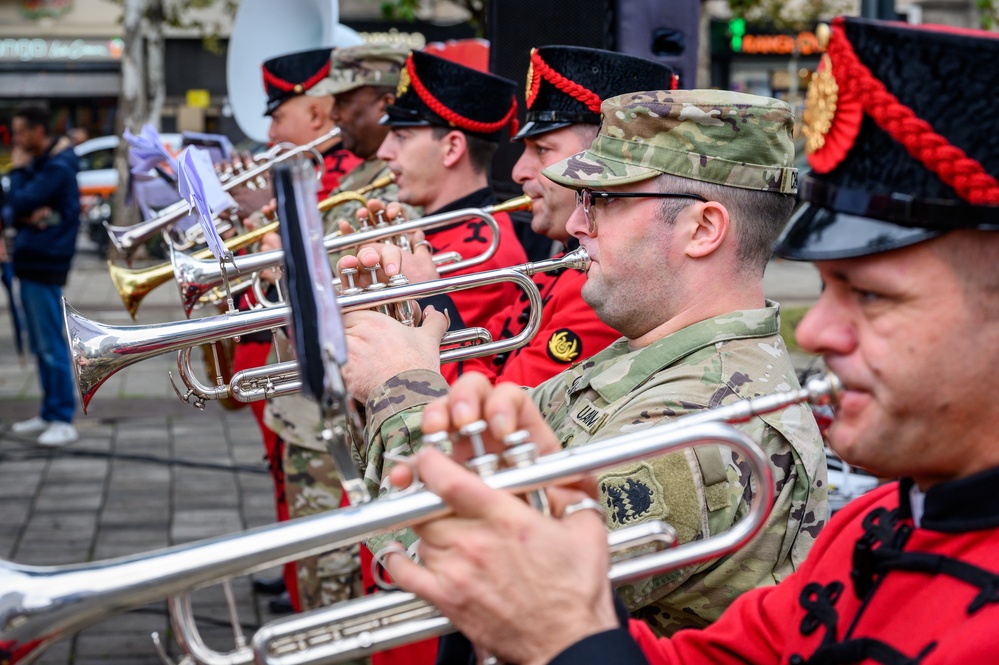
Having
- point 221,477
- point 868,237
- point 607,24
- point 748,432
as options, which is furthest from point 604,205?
point 221,477

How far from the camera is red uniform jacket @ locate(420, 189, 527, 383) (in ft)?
11.6

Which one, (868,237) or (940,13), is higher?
(868,237)

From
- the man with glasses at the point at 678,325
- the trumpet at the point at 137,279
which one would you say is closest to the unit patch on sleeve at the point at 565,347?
the man with glasses at the point at 678,325

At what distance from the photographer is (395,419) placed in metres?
2.13

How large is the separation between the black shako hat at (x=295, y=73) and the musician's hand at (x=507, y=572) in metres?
4.07

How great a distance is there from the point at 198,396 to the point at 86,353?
1.05ft

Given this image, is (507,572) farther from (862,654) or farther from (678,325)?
(678,325)

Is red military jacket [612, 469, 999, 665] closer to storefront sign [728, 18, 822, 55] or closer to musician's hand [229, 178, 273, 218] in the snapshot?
musician's hand [229, 178, 273, 218]

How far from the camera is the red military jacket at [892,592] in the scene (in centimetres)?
129

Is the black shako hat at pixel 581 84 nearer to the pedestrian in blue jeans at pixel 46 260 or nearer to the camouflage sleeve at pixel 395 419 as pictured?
the camouflage sleeve at pixel 395 419

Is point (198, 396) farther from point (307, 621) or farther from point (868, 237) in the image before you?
point (868, 237)

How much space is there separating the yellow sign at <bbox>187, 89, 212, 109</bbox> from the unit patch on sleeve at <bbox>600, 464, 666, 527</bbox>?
79.1ft

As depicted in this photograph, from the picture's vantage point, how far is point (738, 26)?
55.8 ft

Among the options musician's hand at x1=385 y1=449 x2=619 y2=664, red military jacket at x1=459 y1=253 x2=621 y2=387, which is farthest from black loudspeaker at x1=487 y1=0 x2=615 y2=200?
musician's hand at x1=385 y1=449 x2=619 y2=664
